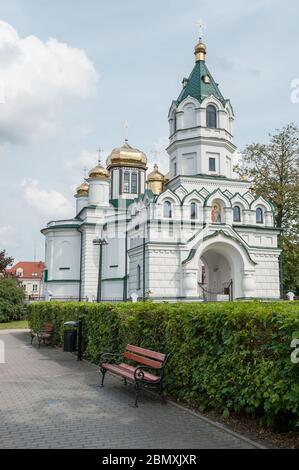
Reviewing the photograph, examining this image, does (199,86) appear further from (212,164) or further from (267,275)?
(267,275)

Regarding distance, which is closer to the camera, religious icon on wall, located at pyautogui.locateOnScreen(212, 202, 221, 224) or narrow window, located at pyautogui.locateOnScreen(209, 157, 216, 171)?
religious icon on wall, located at pyautogui.locateOnScreen(212, 202, 221, 224)

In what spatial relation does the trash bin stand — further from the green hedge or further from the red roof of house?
the red roof of house

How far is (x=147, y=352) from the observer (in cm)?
823

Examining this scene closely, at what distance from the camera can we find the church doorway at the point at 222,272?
3055cm

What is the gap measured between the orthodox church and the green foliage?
2819mm

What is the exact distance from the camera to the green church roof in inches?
1374

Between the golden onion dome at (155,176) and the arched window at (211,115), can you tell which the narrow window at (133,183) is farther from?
the arched window at (211,115)

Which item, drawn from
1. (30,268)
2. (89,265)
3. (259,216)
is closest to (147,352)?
(259,216)

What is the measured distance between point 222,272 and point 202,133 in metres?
10.9

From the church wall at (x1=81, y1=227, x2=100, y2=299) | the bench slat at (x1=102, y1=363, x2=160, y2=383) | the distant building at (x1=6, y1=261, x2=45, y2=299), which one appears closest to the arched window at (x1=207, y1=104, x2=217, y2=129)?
the church wall at (x1=81, y1=227, x2=100, y2=299)

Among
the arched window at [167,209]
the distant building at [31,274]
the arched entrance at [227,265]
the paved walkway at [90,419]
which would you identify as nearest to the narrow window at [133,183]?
the arched window at [167,209]

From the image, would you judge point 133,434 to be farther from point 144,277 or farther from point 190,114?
point 190,114

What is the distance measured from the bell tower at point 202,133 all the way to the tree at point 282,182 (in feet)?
7.22
